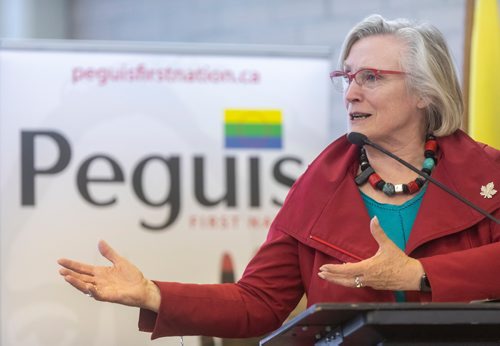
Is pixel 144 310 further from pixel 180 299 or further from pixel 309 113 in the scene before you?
pixel 309 113

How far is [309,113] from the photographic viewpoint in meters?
3.73

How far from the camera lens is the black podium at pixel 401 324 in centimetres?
149

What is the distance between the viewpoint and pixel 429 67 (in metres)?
2.21

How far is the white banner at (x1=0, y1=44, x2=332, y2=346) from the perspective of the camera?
355 cm

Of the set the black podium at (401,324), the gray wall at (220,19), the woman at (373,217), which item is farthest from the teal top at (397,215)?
the gray wall at (220,19)

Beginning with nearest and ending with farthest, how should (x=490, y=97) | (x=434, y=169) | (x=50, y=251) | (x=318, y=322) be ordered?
1. (x=318, y=322)
2. (x=434, y=169)
3. (x=490, y=97)
4. (x=50, y=251)

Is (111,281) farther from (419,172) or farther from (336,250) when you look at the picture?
(419,172)

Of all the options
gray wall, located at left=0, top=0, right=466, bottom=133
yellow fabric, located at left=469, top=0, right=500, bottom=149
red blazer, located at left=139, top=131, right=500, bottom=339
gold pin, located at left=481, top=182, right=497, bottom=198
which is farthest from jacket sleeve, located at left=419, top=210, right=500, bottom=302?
gray wall, located at left=0, top=0, right=466, bottom=133

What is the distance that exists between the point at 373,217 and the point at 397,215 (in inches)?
2.7

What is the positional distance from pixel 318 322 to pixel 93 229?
2.08m

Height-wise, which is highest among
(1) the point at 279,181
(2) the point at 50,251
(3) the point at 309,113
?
(3) the point at 309,113

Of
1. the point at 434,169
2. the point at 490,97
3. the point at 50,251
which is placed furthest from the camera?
the point at 50,251

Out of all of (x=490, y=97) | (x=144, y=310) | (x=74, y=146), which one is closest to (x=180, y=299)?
(x=144, y=310)

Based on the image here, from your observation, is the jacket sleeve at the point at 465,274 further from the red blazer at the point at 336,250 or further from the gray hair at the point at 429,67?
the gray hair at the point at 429,67
